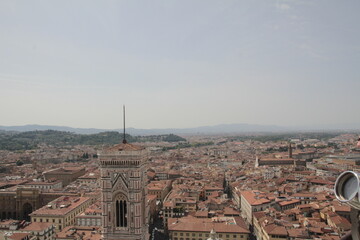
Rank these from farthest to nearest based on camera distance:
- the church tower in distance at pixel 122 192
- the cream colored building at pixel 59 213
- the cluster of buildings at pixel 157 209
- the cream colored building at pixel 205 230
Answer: the cream colored building at pixel 59 213 < the cream colored building at pixel 205 230 < the cluster of buildings at pixel 157 209 < the church tower in distance at pixel 122 192

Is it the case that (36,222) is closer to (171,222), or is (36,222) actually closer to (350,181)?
(171,222)

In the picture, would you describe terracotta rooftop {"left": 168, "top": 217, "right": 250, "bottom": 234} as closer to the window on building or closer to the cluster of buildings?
the cluster of buildings

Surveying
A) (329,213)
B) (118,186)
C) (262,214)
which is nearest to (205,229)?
(262,214)

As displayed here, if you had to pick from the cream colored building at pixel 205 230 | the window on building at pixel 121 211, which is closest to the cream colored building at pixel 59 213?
the cream colored building at pixel 205 230

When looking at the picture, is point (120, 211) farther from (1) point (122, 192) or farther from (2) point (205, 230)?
(2) point (205, 230)

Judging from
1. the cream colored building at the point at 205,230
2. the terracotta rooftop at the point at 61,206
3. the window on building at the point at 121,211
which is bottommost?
the cream colored building at the point at 205,230

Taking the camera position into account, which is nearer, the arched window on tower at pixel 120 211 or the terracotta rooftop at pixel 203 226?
the arched window on tower at pixel 120 211

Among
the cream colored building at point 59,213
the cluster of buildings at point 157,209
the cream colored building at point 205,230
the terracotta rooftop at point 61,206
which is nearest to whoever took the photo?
the cluster of buildings at point 157,209

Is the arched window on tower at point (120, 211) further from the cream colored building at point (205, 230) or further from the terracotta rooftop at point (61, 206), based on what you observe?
the terracotta rooftop at point (61, 206)

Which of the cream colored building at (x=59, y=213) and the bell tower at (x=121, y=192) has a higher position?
the bell tower at (x=121, y=192)

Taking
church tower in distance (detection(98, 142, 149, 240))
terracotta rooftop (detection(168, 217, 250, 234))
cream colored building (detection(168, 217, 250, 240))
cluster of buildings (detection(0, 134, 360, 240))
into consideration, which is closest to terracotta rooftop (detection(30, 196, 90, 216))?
cluster of buildings (detection(0, 134, 360, 240))
